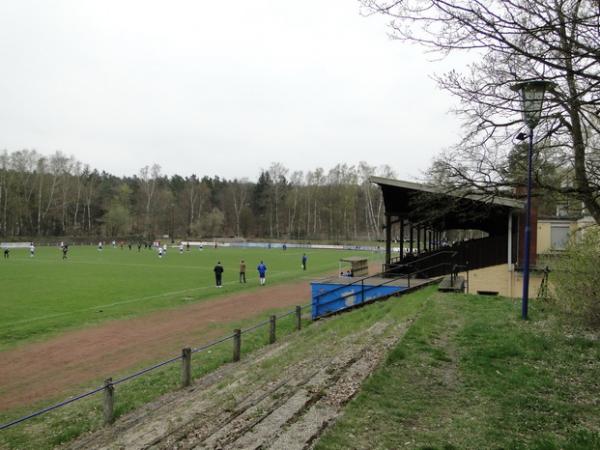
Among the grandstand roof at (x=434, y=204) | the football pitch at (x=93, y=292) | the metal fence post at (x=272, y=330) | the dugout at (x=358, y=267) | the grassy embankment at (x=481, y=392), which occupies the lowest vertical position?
the football pitch at (x=93, y=292)

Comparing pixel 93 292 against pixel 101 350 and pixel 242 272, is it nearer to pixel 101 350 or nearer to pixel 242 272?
pixel 242 272

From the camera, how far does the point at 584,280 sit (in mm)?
9625

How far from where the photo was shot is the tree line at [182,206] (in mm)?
87938

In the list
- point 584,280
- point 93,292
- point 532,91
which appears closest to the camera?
point 532,91

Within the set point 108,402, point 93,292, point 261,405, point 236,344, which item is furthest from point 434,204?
point 93,292

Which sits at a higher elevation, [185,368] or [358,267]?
[358,267]

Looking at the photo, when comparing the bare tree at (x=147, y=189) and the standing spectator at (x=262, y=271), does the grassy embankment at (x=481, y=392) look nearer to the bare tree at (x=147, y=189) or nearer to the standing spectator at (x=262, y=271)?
the standing spectator at (x=262, y=271)

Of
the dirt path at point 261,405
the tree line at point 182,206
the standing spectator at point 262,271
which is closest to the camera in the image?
the dirt path at point 261,405

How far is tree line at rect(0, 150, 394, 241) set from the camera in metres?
87.9

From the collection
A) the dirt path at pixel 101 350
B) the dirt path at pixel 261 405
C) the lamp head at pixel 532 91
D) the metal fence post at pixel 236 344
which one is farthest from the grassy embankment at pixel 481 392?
the dirt path at pixel 101 350

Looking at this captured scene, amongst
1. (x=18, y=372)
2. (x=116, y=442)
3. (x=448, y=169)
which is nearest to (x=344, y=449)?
(x=116, y=442)

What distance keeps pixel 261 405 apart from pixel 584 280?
723 cm

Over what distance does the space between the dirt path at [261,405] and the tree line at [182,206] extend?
81.9 m

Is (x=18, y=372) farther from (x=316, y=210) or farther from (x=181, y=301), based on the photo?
(x=316, y=210)
